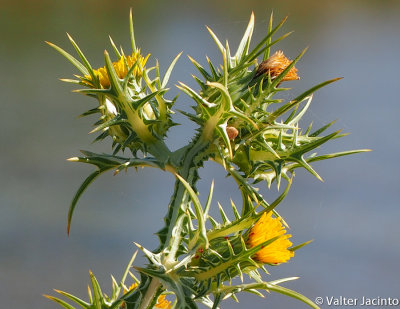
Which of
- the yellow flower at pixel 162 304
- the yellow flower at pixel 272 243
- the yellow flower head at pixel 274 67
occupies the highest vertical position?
the yellow flower head at pixel 274 67

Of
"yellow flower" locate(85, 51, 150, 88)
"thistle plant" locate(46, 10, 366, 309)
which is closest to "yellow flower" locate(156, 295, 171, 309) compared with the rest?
"thistle plant" locate(46, 10, 366, 309)

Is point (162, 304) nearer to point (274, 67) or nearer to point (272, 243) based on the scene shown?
point (272, 243)

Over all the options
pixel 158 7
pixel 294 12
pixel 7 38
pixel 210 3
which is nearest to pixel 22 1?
pixel 7 38

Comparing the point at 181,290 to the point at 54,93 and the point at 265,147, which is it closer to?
the point at 265,147

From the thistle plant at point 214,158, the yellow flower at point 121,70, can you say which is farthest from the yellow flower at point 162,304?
the yellow flower at point 121,70

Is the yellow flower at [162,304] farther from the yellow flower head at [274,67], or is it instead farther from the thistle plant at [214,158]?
the yellow flower head at [274,67]

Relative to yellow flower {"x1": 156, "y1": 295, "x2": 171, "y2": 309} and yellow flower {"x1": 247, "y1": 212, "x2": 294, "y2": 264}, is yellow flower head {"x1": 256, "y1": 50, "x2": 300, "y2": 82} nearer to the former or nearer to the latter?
yellow flower {"x1": 247, "y1": 212, "x2": 294, "y2": 264}

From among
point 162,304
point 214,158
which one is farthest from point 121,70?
point 162,304

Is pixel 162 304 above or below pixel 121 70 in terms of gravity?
below
